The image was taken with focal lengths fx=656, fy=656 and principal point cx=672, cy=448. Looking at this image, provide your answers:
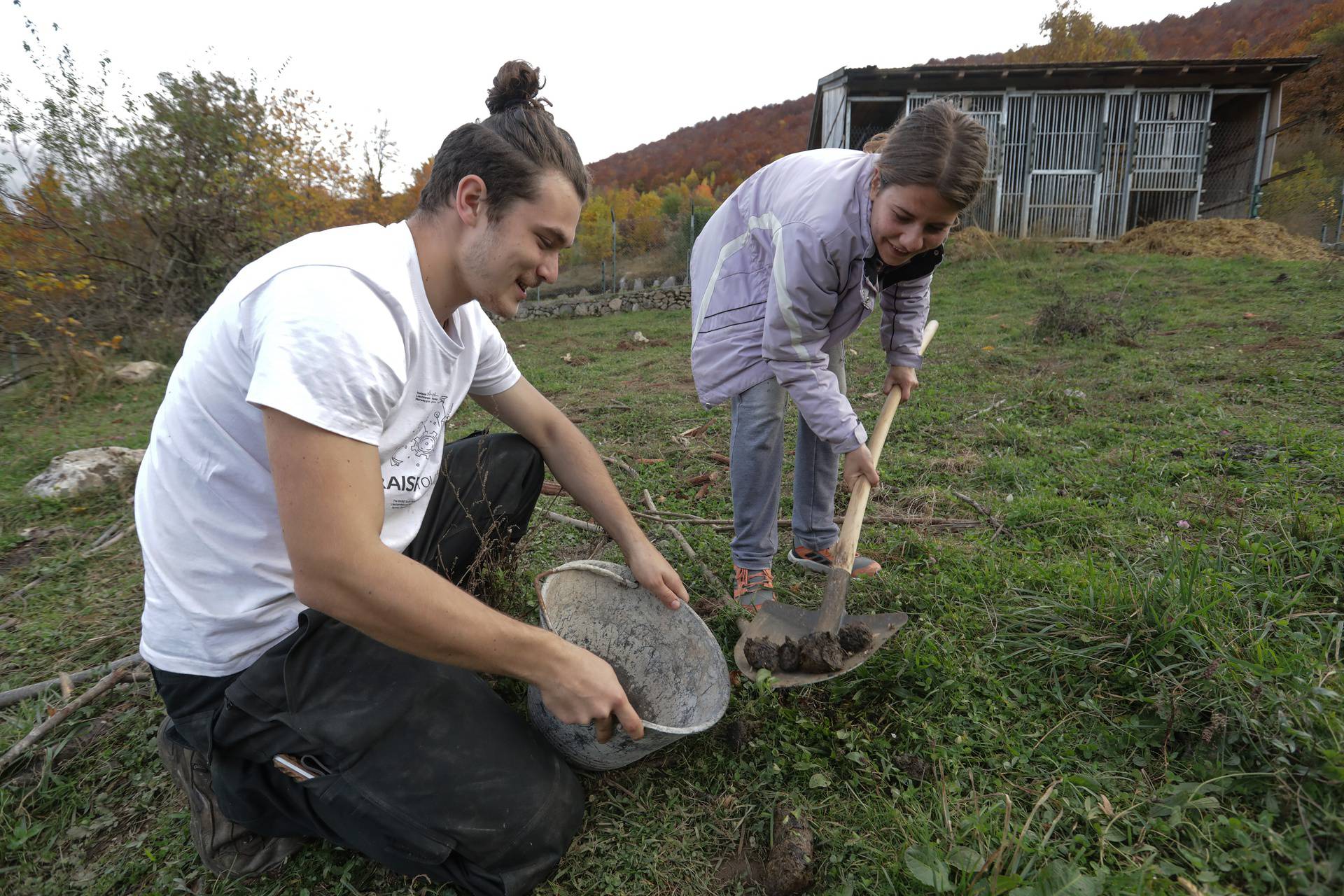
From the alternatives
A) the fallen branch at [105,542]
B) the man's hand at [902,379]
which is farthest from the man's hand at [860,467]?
the fallen branch at [105,542]

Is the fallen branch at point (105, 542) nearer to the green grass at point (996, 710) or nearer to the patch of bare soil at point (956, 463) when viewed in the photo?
the green grass at point (996, 710)

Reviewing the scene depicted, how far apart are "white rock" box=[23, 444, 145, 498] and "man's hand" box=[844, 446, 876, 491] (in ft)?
14.0

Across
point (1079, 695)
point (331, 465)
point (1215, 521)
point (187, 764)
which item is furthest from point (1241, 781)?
point (187, 764)

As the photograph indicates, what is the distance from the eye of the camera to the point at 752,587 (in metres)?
2.60

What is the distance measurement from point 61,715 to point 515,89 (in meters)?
2.44

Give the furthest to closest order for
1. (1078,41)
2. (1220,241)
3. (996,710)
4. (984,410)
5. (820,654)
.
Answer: (1078,41) < (1220,241) < (984,410) < (820,654) < (996,710)

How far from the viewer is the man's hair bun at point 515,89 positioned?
1663 mm

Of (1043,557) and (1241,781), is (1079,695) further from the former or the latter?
(1043,557)

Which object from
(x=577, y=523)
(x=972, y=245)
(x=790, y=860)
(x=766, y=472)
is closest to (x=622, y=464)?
(x=577, y=523)

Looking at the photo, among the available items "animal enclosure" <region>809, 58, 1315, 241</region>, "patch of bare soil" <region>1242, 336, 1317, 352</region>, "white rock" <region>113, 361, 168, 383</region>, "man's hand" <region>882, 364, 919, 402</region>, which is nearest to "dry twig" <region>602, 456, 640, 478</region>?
"man's hand" <region>882, 364, 919, 402</region>

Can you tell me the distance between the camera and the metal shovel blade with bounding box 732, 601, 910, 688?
200 cm

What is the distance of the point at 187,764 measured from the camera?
166cm

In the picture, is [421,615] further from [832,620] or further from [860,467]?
[860,467]

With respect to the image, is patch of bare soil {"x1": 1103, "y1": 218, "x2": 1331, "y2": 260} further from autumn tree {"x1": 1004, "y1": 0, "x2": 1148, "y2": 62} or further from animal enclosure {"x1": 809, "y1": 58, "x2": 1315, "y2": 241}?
autumn tree {"x1": 1004, "y1": 0, "x2": 1148, "y2": 62}
